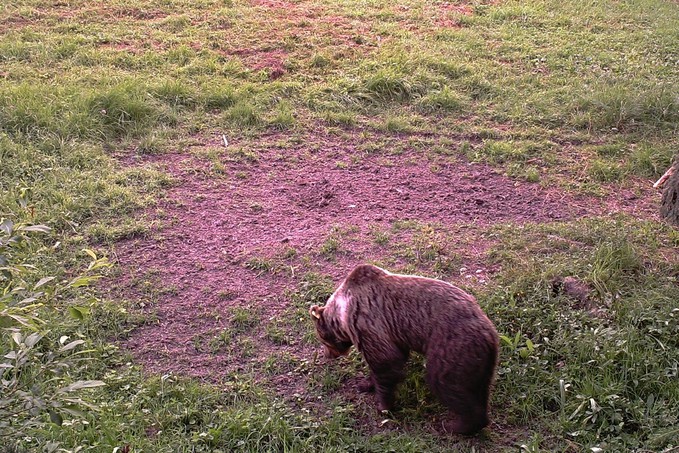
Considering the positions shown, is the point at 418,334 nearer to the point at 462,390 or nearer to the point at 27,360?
the point at 462,390

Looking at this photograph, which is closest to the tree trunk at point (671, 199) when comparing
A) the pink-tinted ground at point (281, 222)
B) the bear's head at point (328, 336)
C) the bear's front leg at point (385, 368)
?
the pink-tinted ground at point (281, 222)

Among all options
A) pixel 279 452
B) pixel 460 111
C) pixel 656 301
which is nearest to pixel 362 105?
pixel 460 111

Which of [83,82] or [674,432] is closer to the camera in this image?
[674,432]

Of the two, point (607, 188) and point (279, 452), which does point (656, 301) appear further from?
point (279, 452)

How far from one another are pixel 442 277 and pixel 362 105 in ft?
9.65

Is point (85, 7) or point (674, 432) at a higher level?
point (85, 7)

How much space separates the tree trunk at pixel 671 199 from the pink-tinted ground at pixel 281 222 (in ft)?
0.83

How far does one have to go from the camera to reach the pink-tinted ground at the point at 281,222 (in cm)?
468

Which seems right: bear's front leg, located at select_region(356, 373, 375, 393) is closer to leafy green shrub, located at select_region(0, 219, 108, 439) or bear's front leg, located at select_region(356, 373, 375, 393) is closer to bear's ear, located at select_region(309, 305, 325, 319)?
bear's ear, located at select_region(309, 305, 325, 319)

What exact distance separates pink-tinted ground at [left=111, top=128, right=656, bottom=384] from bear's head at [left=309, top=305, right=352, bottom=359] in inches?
10.0

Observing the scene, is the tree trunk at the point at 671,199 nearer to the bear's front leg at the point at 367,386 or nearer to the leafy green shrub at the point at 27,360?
the bear's front leg at the point at 367,386

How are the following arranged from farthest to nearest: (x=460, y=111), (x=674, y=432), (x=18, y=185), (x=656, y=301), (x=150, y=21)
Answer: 1. (x=150, y=21)
2. (x=460, y=111)
3. (x=18, y=185)
4. (x=656, y=301)
5. (x=674, y=432)

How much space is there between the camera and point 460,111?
24.0ft

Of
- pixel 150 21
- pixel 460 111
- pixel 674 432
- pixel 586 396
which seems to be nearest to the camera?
pixel 674 432
